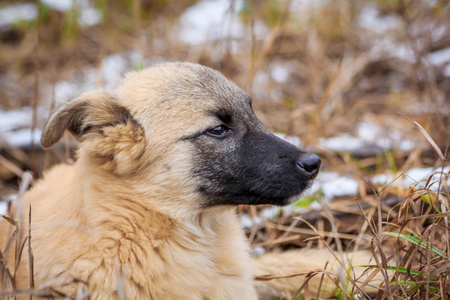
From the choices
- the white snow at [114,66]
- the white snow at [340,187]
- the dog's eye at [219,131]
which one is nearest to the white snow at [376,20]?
the white snow at [114,66]

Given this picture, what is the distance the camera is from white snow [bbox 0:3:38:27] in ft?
26.3

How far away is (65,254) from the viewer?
7.97ft

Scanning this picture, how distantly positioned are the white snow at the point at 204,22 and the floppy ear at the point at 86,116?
5.09m

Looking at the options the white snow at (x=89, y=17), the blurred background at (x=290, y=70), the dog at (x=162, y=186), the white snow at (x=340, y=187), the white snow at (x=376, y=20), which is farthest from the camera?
the white snow at (x=376, y=20)

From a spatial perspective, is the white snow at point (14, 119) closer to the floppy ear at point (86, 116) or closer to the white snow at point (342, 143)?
the floppy ear at point (86, 116)

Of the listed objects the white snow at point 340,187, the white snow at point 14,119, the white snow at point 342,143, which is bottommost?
the white snow at point 14,119

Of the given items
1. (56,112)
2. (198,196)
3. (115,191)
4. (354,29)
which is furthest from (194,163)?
(354,29)

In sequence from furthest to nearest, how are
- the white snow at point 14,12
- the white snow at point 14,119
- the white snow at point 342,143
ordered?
the white snow at point 14,12
the white snow at point 14,119
the white snow at point 342,143

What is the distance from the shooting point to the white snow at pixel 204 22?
7934 millimetres

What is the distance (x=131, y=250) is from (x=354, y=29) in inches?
280

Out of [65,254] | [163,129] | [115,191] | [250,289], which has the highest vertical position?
[163,129]

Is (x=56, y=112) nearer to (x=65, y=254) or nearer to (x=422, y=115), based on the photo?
(x=65, y=254)

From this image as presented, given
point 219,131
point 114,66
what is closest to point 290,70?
point 114,66

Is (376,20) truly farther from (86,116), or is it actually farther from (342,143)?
(86,116)
